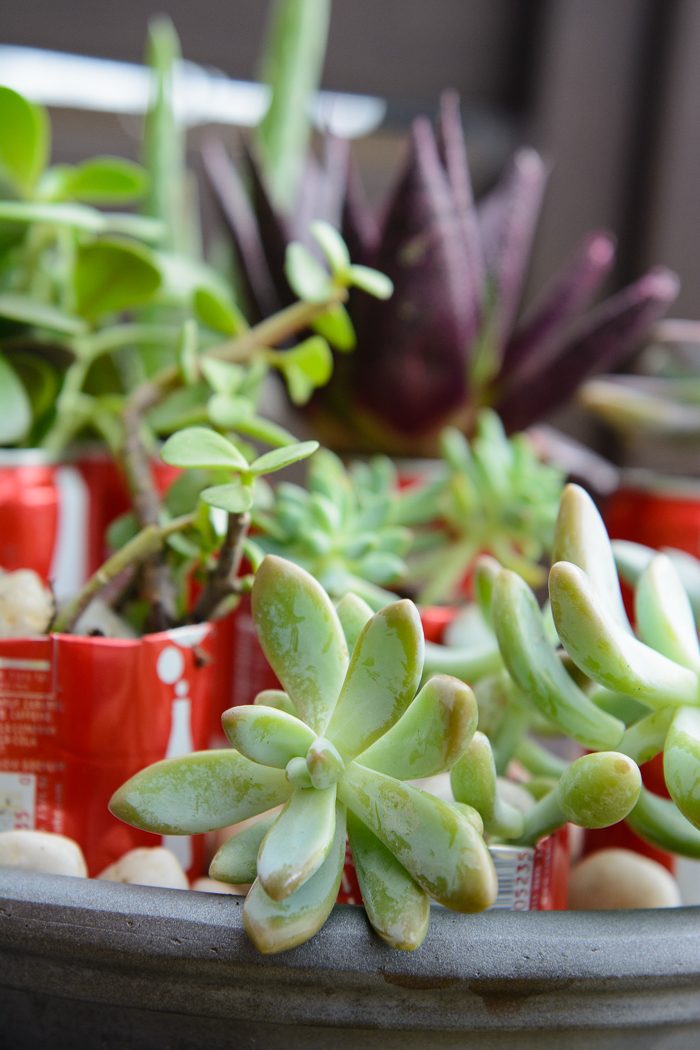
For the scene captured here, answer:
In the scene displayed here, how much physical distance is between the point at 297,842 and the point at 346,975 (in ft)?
0.12

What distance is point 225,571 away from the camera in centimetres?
37

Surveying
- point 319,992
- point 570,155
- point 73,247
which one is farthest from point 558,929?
point 570,155

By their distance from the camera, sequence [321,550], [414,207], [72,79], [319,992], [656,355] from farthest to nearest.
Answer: [72,79] < [656,355] < [414,207] < [321,550] < [319,992]

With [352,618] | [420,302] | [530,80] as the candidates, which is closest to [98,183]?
[420,302]

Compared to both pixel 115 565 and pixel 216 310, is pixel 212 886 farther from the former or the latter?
pixel 216 310

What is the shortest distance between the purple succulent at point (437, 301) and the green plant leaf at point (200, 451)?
10.5 inches

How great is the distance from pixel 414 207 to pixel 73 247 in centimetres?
20

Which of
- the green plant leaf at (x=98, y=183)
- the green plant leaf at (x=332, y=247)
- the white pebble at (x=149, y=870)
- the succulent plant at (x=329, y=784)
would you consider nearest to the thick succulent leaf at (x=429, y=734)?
the succulent plant at (x=329, y=784)

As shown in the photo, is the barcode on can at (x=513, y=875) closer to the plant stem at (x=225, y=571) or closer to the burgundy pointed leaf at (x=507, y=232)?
the plant stem at (x=225, y=571)

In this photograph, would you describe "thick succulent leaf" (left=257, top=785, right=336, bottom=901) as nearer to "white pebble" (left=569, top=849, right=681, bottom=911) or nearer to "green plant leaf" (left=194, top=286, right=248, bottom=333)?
"white pebble" (left=569, top=849, right=681, bottom=911)

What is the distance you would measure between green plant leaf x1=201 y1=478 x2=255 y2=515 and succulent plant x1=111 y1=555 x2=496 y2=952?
0.15ft

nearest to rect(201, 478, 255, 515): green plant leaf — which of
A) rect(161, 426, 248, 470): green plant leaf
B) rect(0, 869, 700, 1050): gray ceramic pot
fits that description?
rect(161, 426, 248, 470): green plant leaf

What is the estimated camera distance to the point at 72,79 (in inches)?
52.3

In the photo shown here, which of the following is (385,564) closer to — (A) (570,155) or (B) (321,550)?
(B) (321,550)
